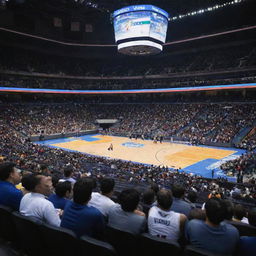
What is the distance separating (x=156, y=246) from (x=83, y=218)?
3.18 feet

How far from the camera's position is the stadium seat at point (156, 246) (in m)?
2.29

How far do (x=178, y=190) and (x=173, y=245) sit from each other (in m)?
1.52

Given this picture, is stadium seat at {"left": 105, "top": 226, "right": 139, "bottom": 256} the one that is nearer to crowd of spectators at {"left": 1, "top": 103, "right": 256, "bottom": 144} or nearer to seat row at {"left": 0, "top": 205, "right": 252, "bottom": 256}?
seat row at {"left": 0, "top": 205, "right": 252, "bottom": 256}

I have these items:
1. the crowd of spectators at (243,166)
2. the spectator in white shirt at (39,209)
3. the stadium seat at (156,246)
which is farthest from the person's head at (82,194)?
the crowd of spectators at (243,166)

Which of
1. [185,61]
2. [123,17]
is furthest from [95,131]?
[185,61]

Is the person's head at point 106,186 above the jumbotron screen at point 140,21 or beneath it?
beneath

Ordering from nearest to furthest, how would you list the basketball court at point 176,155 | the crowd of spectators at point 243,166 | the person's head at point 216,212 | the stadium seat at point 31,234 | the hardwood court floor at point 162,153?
the person's head at point 216,212 < the stadium seat at point 31,234 < the crowd of spectators at point 243,166 < the basketball court at point 176,155 < the hardwood court floor at point 162,153

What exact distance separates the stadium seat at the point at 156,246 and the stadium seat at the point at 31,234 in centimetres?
139

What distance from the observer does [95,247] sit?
2229mm

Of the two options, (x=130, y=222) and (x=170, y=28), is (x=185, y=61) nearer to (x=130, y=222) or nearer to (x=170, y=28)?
(x=170, y=28)

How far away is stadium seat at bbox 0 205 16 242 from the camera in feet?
10.8

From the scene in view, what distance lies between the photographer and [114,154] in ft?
84.9

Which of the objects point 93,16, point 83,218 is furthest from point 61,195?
point 93,16

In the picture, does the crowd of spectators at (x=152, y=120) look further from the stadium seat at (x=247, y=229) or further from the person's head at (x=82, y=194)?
the person's head at (x=82, y=194)
